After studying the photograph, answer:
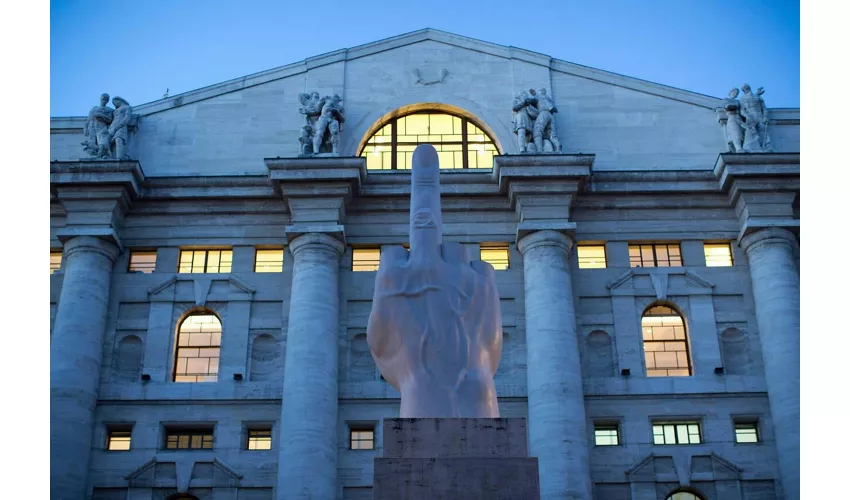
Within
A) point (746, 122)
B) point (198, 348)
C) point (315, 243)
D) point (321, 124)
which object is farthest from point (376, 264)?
point (746, 122)

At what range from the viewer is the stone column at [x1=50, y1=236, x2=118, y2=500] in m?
→ 31.2

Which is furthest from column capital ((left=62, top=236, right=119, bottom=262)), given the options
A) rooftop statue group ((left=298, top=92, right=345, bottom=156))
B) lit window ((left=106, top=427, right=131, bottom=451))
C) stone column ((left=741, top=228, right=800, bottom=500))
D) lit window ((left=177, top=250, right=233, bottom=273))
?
stone column ((left=741, top=228, right=800, bottom=500))

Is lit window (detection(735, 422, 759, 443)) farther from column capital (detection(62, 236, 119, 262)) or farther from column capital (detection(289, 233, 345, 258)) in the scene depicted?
column capital (detection(62, 236, 119, 262))

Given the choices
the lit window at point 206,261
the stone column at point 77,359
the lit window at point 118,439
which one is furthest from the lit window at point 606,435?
the stone column at point 77,359

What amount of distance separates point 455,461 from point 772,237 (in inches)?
945

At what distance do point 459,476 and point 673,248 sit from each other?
24.1 m

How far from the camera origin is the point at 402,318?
1534 centimetres

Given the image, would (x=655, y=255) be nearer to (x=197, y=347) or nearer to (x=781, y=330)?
(x=781, y=330)

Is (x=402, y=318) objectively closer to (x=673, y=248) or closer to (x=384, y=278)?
(x=384, y=278)

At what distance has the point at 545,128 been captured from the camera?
120 feet

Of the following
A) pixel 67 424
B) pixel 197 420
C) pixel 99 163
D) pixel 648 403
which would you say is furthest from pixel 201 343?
pixel 648 403

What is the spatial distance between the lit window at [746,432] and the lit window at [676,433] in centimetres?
127

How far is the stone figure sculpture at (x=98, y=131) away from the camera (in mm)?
36219

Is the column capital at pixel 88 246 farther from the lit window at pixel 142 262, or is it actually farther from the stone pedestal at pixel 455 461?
the stone pedestal at pixel 455 461
